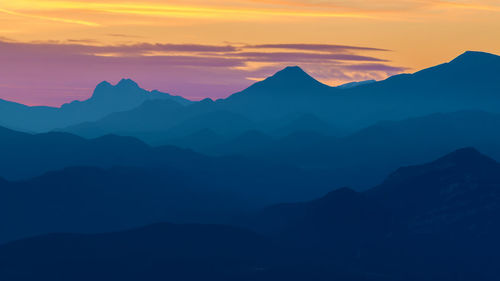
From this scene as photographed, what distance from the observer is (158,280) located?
652 ft

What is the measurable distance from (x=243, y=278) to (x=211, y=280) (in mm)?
8204

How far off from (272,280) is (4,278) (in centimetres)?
6624

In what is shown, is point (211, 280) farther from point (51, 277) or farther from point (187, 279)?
point (51, 277)

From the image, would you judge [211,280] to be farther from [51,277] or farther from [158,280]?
[51,277]

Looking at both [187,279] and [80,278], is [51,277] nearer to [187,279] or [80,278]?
[80,278]

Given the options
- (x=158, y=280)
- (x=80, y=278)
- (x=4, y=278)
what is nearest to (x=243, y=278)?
(x=158, y=280)

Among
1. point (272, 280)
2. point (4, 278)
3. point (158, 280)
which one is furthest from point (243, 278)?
point (4, 278)

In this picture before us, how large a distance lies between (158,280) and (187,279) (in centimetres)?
724

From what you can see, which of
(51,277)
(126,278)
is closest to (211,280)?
(126,278)

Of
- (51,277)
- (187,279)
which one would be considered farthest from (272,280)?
(51,277)

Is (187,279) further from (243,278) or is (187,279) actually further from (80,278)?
(80,278)

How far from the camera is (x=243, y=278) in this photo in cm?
19988

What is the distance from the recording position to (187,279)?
653 ft

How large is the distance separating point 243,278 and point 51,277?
47.9 meters
